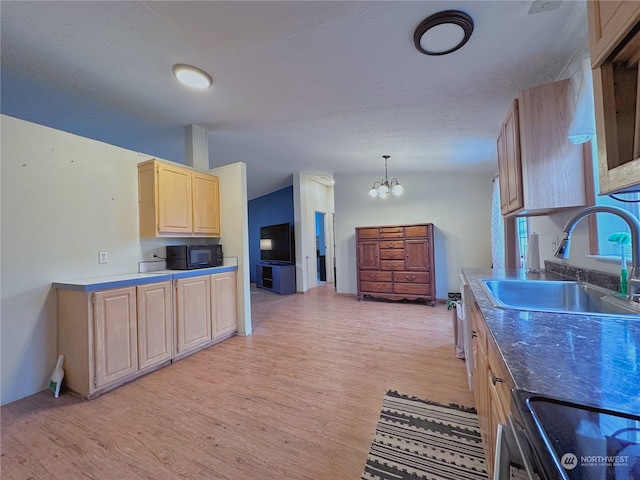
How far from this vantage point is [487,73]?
1979 millimetres

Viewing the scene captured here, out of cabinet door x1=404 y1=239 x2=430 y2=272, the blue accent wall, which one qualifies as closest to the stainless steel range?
cabinet door x1=404 y1=239 x2=430 y2=272

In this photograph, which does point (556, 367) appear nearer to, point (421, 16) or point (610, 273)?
point (610, 273)

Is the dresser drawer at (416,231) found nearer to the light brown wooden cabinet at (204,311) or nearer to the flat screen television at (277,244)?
the flat screen television at (277,244)

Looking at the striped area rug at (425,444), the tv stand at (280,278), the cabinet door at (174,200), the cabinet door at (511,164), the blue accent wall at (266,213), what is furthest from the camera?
the blue accent wall at (266,213)

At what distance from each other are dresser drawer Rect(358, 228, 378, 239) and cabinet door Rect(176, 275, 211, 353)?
9.74 ft

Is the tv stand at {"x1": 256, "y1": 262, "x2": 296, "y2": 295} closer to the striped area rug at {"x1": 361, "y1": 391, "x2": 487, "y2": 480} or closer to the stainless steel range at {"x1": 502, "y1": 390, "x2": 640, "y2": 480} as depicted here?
the striped area rug at {"x1": 361, "y1": 391, "x2": 487, "y2": 480}

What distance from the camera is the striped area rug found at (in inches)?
52.7

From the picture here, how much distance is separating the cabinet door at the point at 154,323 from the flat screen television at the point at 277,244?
3.95m

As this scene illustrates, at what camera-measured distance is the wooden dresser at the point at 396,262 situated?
181 inches

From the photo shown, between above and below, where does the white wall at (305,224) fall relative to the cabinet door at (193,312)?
above

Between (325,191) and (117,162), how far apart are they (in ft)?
18.0

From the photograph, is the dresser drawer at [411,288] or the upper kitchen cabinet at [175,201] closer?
the upper kitchen cabinet at [175,201]

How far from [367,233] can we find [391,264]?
73 centimetres

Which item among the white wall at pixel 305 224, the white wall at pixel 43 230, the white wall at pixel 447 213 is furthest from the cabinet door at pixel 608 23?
the white wall at pixel 305 224
